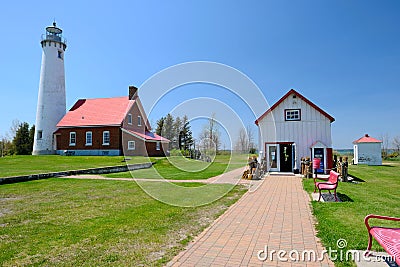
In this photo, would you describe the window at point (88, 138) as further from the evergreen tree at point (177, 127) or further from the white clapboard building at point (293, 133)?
the white clapboard building at point (293, 133)

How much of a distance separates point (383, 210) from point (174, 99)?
27.0 feet

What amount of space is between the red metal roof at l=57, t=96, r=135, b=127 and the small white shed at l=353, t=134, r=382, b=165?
85.3 feet

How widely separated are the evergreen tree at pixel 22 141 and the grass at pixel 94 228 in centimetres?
3840

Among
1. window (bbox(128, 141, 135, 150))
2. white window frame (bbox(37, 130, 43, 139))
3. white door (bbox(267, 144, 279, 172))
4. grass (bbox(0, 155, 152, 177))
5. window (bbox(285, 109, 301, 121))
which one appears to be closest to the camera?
grass (bbox(0, 155, 152, 177))

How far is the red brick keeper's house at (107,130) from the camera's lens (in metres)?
31.0

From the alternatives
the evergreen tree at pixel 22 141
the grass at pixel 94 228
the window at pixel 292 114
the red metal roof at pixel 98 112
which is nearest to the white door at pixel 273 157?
the window at pixel 292 114

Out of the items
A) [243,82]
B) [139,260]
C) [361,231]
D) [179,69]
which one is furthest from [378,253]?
[179,69]

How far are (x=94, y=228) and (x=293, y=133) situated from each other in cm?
1628

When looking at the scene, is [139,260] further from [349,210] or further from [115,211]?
[349,210]

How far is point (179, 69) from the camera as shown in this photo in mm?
10734

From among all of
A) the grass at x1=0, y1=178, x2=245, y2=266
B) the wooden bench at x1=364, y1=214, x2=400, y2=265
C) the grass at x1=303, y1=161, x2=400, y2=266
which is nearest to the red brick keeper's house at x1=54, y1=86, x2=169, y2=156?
the grass at x1=0, y1=178, x2=245, y2=266

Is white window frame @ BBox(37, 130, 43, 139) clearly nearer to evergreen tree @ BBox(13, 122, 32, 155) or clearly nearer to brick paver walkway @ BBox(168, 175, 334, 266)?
evergreen tree @ BBox(13, 122, 32, 155)

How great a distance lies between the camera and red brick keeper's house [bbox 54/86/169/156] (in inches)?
1220

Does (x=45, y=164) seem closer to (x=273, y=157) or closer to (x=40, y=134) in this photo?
(x=40, y=134)
